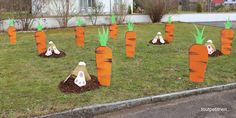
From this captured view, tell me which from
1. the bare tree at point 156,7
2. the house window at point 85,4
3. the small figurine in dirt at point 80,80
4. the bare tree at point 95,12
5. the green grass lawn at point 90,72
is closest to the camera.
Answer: the green grass lawn at point 90,72

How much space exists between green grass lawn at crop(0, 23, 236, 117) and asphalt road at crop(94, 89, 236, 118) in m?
0.42

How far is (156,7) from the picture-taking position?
75.9 feet

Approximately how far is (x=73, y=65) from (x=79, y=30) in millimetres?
3196

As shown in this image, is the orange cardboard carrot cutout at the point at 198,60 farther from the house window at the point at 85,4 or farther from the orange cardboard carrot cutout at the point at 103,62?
the house window at the point at 85,4

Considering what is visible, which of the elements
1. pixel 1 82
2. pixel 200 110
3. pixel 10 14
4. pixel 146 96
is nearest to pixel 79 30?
pixel 1 82

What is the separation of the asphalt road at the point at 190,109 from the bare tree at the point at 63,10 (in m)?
15.8

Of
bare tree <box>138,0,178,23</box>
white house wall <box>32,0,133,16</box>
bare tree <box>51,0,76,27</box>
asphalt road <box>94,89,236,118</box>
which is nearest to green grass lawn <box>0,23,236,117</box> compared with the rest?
asphalt road <box>94,89,236,118</box>

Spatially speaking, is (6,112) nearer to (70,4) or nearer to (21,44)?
(21,44)

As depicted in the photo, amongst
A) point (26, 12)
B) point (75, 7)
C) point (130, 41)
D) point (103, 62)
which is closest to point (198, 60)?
point (103, 62)

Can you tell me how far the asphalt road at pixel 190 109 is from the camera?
524cm

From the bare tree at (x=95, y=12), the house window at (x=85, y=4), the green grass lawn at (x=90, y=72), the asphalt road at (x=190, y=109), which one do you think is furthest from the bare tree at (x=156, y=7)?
the asphalt road at (x=190, y=109)

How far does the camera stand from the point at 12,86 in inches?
258

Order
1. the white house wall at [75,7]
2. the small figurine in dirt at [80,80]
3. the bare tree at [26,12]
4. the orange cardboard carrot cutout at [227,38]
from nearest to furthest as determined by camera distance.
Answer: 1. the small figurine in dirt at [80,80]
2. the orange cardboard carrot cutout at [227,38]
3. the bare tree at [26,12]
4. the white house wall at [75,7]

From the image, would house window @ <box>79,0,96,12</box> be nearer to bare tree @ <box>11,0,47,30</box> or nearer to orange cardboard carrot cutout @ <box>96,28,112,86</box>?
bare tree @ <box>11,0,47,30</box>
